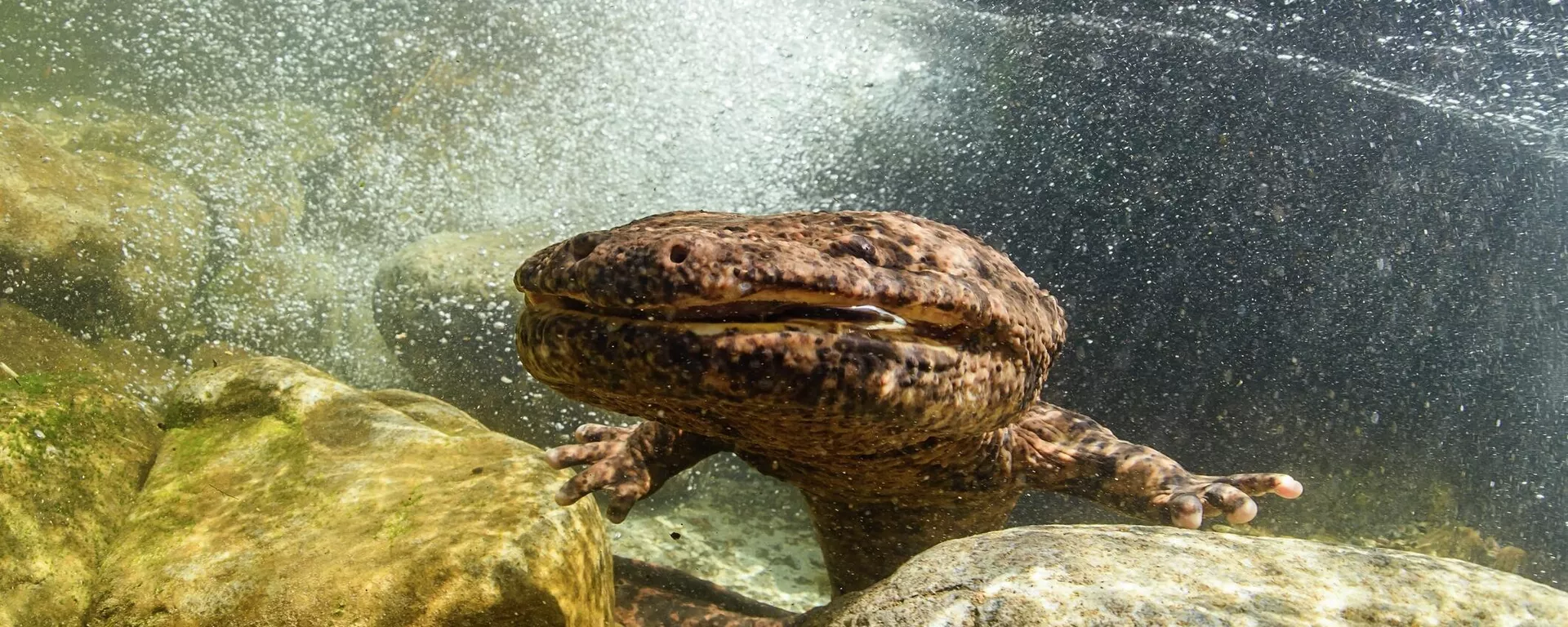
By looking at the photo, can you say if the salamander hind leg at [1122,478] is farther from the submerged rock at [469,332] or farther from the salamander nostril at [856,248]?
the submerged rock at [469,332]

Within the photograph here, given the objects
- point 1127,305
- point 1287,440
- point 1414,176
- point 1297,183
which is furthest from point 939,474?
point 1414,176

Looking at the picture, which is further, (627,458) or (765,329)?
(627,458)

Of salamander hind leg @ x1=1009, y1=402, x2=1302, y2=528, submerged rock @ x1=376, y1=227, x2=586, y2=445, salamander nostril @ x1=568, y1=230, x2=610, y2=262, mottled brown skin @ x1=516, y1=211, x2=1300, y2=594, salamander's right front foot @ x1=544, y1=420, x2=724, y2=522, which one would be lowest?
submerged rock @ x1=376, y1=227, x2=586, y2=445

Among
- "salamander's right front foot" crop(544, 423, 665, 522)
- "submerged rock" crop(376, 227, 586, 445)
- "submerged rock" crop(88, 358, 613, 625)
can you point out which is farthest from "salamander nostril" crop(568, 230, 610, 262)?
"submerged rock" crop(376, 227, 586, 445)

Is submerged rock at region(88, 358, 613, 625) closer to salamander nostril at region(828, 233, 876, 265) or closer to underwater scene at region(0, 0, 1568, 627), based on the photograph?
underwater scene at region(0, 0, 1568, 627)

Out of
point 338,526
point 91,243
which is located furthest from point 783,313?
point 91,243

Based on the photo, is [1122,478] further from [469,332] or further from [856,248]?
[469,332]
